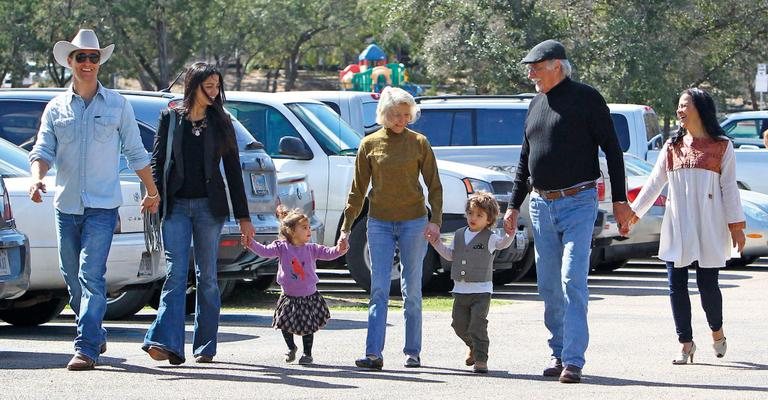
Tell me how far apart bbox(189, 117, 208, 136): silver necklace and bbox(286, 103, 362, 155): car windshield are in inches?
219

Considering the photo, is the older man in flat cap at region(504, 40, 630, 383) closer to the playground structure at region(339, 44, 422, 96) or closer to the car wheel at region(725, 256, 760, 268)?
the car wheel at region(725, 256, 760, 268)

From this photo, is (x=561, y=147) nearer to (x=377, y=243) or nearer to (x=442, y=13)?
(x=377, y=243)

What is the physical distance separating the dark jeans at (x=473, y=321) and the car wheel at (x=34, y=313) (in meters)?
3.46

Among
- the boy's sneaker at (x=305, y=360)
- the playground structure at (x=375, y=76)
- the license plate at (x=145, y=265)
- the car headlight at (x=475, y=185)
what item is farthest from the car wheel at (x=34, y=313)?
the playground structure at (x=375, y=76)

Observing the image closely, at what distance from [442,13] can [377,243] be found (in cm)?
2726

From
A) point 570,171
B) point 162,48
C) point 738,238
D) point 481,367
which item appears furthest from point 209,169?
point 162,48

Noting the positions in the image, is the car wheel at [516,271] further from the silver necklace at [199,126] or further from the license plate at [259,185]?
the silver necklace at [199,126]

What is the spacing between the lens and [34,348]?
32.1 feet

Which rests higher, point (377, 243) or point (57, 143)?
point (57, 143)

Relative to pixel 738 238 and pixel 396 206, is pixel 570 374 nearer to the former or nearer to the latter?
pixel 396 206

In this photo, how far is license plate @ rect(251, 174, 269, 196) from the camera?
37.7ft

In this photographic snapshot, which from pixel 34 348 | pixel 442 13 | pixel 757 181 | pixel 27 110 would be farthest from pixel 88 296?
pixel 442 13

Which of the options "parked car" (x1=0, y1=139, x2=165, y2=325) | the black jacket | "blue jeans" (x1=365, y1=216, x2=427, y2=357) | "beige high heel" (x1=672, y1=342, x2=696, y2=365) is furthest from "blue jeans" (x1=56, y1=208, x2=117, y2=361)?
"beige high heel" (x1=672, y1=342, x2=696, y2=365)

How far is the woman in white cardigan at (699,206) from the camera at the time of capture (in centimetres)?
938
